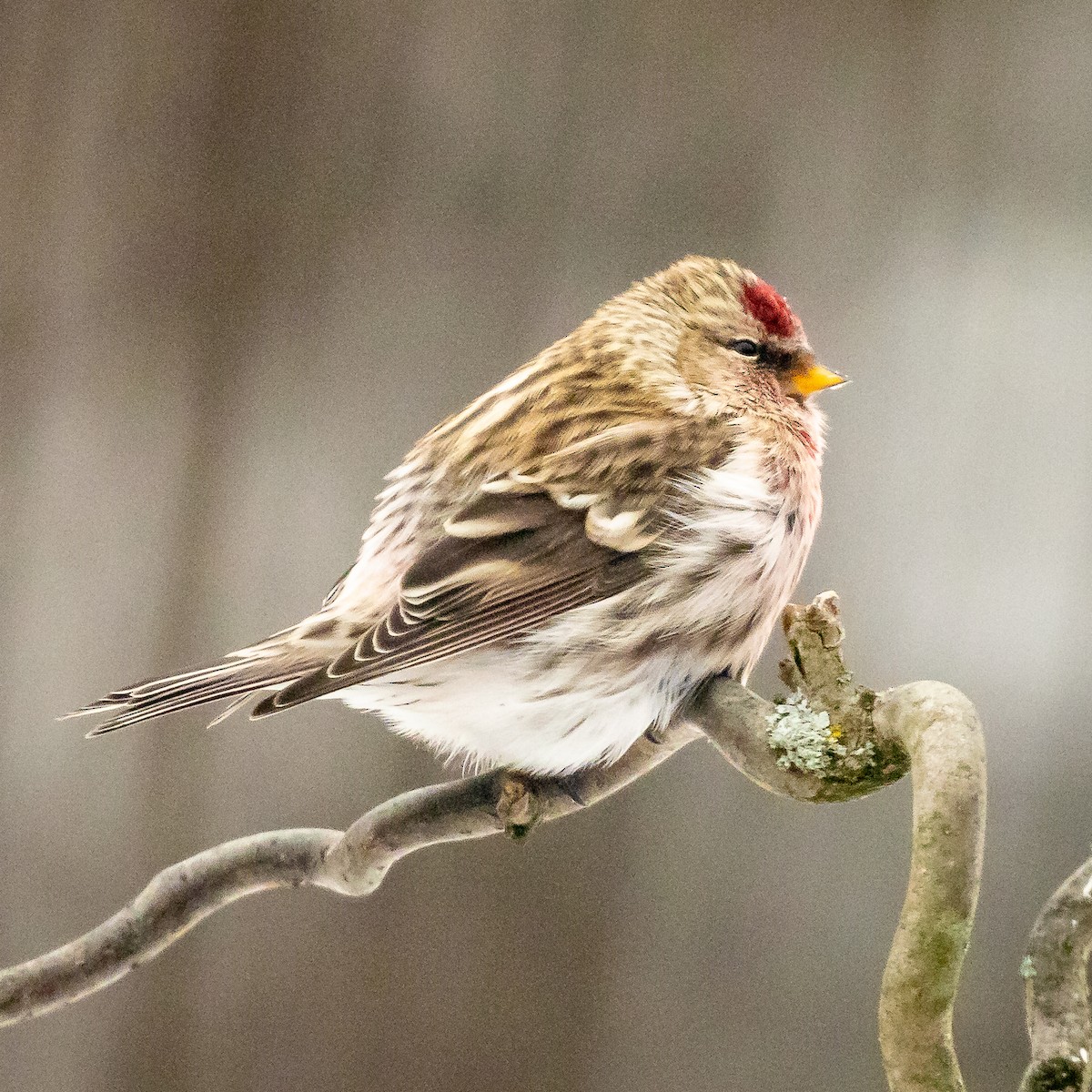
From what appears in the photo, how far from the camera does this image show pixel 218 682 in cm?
77

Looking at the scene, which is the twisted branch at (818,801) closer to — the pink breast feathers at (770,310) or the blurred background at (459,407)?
the blurred background at (459,407)

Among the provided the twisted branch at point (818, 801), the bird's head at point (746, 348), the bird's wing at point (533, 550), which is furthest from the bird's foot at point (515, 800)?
the bird's head at point (746, 348)

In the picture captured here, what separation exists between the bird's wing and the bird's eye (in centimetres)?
10

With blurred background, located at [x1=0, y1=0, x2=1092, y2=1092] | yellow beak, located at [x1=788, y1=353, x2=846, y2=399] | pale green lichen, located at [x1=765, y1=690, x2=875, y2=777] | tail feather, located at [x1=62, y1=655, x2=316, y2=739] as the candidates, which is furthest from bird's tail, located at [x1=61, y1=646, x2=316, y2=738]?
yellow beak, located at [x1=788, y1=353, x2=846, y2=399]

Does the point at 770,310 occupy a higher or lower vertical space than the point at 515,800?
higher

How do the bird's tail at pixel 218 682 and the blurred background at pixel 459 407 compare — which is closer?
the bird's tail at pixel 218 682

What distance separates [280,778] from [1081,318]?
78 centimetres

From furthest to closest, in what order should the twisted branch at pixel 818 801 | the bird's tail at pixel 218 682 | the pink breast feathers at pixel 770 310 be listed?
the pink breast feathers at pixel 770 310 → the bird's tail at pixel 218 682 → the twisted branch at pixel 818 801

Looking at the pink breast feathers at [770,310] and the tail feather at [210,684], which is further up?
the pink breast feathers at [770,310]

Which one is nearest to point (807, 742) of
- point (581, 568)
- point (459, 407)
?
point (581, 568)

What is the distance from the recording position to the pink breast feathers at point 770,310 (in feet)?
2.89

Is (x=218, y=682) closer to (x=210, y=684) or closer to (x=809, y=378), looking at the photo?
(x=210, y=684)

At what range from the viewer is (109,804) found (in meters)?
0.96

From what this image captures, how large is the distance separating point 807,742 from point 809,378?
0.34 metres
